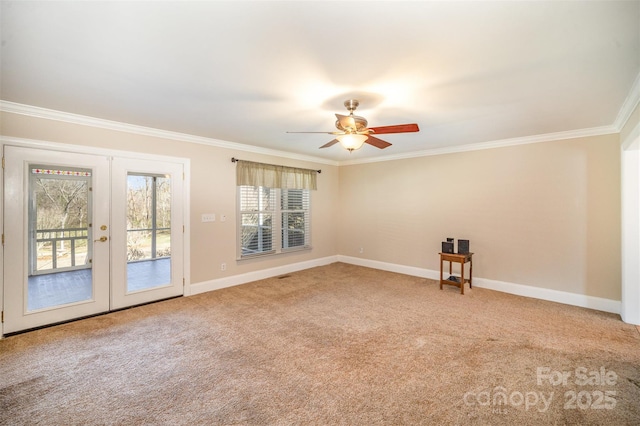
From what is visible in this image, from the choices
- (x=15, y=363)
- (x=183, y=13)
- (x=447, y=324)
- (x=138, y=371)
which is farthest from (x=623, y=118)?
(x=15, y=363)

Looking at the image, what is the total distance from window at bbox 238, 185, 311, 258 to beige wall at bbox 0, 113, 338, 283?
0.21 meters

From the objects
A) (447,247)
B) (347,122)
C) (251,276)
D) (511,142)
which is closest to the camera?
(347,122)

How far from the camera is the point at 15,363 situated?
2539mm

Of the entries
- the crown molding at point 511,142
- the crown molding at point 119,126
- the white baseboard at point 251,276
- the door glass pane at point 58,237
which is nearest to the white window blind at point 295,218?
the white baseboard at point 251,276

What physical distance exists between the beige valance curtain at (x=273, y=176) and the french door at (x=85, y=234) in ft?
3.46

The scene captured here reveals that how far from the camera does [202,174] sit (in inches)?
180

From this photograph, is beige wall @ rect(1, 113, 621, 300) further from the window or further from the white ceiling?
the white ceiling

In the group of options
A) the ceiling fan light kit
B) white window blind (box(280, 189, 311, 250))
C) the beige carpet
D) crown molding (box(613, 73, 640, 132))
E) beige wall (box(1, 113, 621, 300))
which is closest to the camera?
the beige carpet

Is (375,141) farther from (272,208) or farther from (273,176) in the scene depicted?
(272,208)

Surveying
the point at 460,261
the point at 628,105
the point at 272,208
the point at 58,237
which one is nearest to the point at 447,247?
the point at 460,261

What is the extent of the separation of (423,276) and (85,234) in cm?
535

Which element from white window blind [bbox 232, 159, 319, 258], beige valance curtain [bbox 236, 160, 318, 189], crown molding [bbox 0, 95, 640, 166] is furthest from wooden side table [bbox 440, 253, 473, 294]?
beige valance curtain [bbox 236, 160, 318, 189]

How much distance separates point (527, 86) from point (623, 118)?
5.92ft

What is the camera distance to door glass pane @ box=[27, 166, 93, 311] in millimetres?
3212
